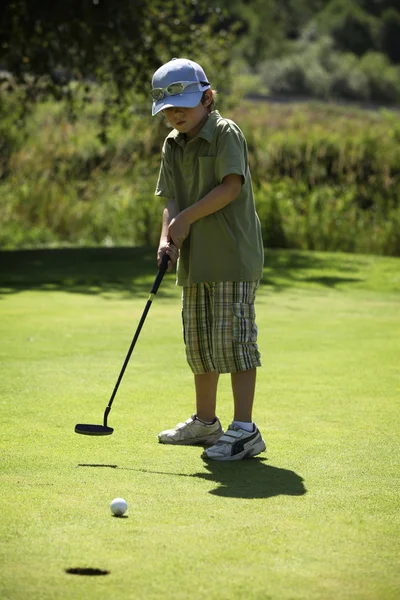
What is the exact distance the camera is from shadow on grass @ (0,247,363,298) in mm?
12586

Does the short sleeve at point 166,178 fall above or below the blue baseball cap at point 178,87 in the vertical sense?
below

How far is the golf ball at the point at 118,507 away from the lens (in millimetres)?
3861

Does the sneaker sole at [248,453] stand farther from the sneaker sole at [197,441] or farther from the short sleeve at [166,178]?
the short sleeve at [166,178]

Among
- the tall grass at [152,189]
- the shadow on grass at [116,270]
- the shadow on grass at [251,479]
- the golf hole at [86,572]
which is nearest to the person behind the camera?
the golf hole at [86,572]

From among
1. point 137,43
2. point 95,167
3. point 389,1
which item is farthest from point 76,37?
point 389,1

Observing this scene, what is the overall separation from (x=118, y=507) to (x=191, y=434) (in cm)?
139

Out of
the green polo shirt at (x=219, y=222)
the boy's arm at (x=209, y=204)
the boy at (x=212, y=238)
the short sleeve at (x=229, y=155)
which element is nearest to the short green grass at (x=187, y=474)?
the boy at (x=212, y=238)

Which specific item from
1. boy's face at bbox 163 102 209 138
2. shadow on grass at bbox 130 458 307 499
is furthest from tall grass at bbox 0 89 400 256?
shadow on grass at bbox 130 458 307 499

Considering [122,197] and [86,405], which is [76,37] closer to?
[122,197]

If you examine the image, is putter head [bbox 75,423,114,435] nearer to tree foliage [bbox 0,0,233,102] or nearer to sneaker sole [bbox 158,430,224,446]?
sneaker sole [bbox 158,430,224,446]

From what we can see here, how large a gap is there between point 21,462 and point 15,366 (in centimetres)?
275

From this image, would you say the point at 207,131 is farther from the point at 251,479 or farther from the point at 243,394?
the point at 251,479

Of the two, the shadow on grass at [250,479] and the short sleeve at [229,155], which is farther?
the short sleeve at [229,155]

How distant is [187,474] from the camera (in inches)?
181
